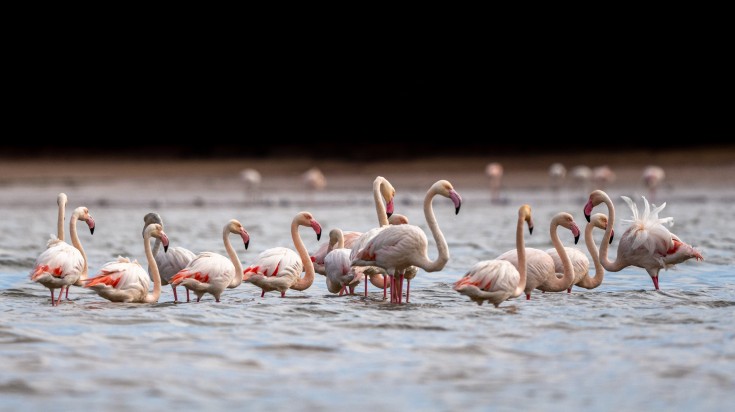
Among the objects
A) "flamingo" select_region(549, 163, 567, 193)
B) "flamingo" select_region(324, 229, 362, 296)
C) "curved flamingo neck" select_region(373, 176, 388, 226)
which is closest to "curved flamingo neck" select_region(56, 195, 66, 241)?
"flamingo" select_region(324, 229, 362, 296)

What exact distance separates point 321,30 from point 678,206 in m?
22.3

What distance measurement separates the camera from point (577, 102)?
41688 mm

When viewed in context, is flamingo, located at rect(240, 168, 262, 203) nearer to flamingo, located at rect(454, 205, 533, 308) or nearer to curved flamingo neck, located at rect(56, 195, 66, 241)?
curved flamingo neck, located at rect(56, 195, 66, 241)

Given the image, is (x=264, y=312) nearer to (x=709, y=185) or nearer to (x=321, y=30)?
(x=709, y=185)

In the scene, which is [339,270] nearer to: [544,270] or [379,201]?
[379,201]

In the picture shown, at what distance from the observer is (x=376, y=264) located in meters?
9.90

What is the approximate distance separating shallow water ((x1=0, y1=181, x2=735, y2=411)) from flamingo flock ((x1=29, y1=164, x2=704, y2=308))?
0.18 meters

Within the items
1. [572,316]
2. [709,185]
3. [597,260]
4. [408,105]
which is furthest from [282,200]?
[572,316]

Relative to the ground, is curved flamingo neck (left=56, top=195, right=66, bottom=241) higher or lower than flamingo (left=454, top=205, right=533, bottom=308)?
higher

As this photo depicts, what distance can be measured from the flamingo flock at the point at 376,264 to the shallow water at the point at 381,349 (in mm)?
176

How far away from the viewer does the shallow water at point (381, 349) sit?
638cm

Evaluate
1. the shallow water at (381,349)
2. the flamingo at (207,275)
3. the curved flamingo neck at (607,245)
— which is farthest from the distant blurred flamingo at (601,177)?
the flamingo at (207,275)

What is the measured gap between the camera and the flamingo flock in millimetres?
9596

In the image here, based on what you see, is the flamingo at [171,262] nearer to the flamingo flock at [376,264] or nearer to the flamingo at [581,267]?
the flamingo flock at [376,264]
